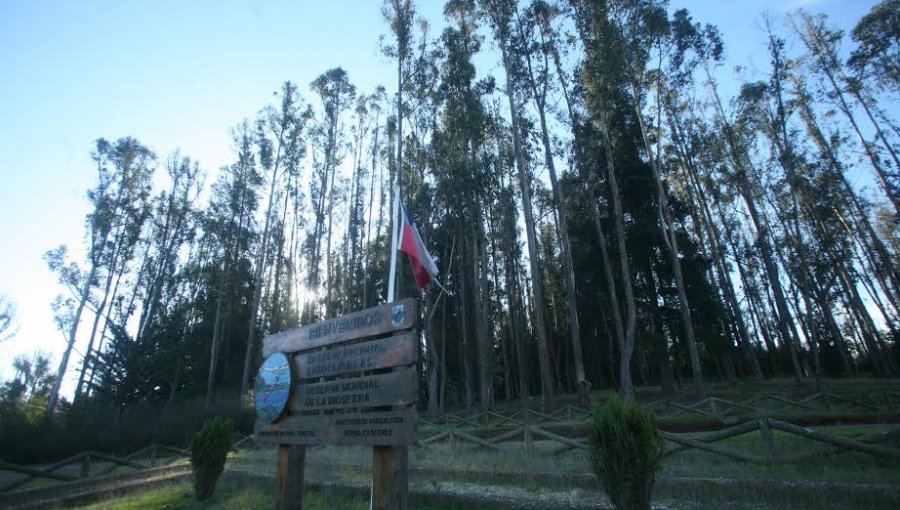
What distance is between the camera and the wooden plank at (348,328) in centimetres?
482

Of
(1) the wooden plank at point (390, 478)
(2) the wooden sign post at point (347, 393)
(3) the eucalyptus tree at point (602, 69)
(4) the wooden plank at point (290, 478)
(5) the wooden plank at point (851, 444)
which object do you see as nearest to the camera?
(1) the wooden plank at point (390, 478)

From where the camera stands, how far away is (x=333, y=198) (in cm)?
2827

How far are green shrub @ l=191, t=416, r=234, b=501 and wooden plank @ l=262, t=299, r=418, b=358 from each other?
6.30ft

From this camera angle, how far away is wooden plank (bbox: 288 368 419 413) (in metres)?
4.54

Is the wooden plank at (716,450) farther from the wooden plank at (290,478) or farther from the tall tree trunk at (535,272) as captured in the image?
the tall tree trunk at (535,272)

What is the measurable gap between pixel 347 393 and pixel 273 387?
5.44 feet

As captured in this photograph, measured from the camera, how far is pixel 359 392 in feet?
16.3

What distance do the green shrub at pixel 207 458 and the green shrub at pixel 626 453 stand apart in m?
5.94

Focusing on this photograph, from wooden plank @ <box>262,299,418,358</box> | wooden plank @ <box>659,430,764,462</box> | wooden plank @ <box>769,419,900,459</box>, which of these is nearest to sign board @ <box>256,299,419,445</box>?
wooden plank @ <box>262,299,418,358</box>

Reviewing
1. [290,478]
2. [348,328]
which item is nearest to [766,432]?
[348,328]

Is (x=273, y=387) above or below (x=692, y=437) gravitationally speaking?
above

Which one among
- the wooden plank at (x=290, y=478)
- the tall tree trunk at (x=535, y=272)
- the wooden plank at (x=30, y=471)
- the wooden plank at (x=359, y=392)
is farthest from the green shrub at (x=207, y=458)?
the tall tree trunk at (x=535, y=272)

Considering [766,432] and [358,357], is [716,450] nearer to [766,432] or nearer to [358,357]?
[766,432]

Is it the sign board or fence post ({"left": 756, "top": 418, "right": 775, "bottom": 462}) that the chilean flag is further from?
fence post ({"left": 756, "top": 418, "right": 775, "bottom": 462})
